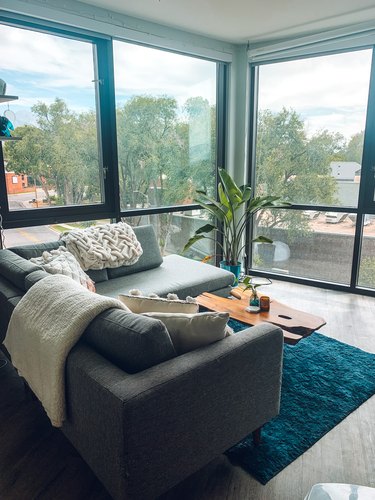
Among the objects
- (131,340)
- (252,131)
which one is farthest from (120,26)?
(131,340)

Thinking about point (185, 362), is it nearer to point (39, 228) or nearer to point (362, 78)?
point (39, 228)

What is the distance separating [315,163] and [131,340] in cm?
336

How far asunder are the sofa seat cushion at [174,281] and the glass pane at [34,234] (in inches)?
26.4

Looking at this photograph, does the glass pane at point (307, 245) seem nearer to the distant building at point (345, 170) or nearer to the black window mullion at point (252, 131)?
the black window mullion at point (252, 131)

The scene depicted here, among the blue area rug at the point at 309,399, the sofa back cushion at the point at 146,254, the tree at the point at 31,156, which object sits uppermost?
the tree at the point at 31,156

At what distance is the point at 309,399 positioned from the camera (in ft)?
7.43

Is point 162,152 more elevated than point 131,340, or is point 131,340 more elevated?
point 162,152

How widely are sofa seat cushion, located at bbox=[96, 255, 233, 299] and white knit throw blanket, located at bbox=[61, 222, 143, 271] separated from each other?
165 millimetres

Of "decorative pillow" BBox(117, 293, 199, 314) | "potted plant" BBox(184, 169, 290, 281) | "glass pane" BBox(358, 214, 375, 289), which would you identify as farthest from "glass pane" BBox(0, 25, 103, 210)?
"glass pane" BBox(358, 214, 375, 289)

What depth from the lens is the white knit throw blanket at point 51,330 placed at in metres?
1.53

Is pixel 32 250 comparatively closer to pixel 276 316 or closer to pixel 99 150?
pixel 99 150

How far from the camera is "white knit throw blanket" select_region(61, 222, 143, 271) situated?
2.90m

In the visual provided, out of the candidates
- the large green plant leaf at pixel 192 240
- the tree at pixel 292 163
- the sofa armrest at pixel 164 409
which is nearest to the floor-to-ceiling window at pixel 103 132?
the large green plant leaf at pixel 192 240

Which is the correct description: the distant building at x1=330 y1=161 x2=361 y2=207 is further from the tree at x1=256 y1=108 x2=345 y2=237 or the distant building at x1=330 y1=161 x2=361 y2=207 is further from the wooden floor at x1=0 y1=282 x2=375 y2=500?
the wooden floor at x1=0 y1=282 x2=375 y2=500
